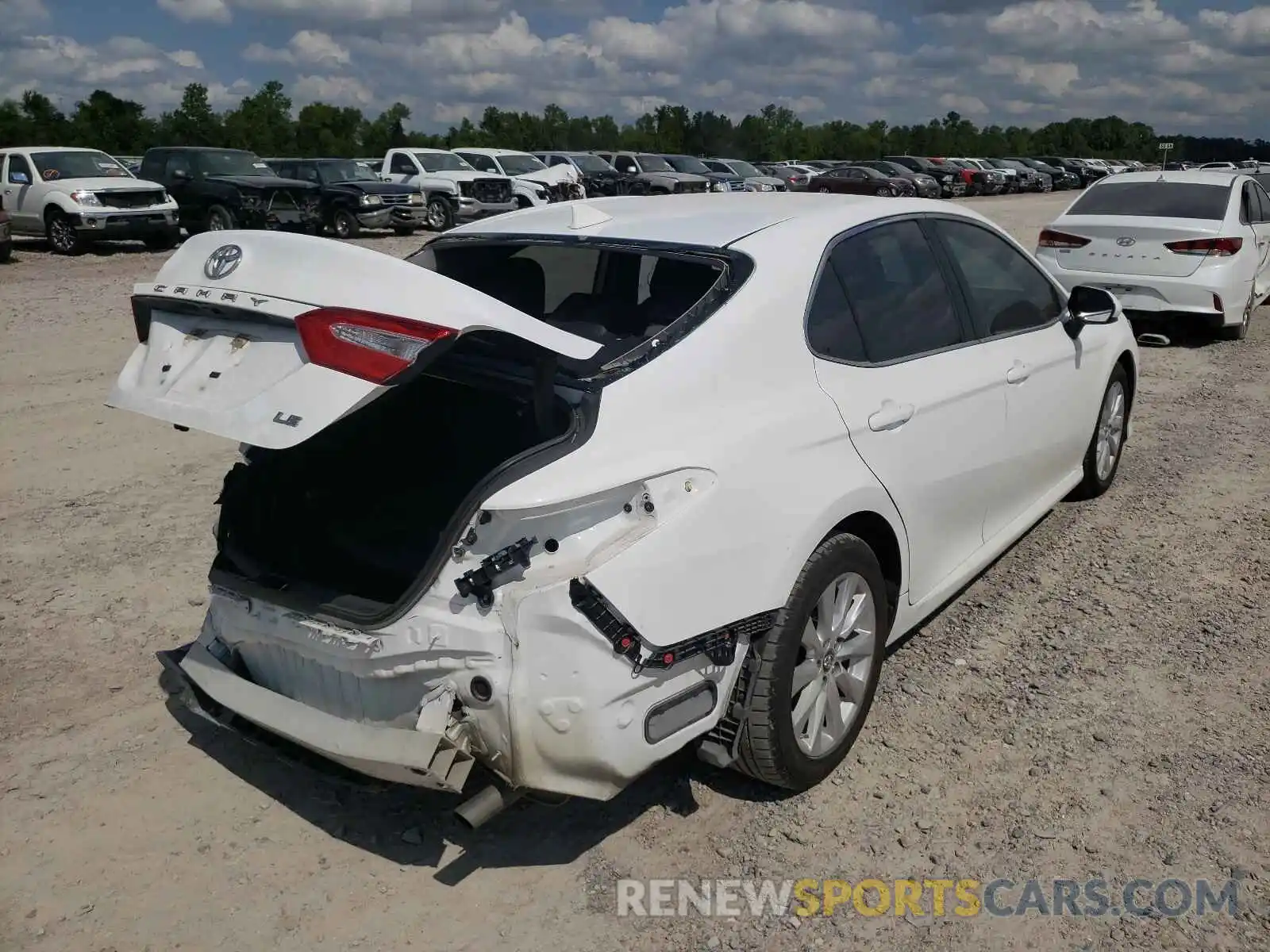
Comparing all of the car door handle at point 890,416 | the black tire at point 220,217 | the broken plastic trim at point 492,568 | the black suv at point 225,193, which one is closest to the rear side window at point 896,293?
the car door handle at point 890,416

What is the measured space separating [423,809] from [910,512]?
6.02 ft

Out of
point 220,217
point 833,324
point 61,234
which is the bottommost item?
point 61,234

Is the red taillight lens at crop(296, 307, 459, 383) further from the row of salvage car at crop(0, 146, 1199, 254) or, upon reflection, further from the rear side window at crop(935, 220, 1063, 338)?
the row of salvage car at crop(0, 146, 1199, 254)

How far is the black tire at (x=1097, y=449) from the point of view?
548cm

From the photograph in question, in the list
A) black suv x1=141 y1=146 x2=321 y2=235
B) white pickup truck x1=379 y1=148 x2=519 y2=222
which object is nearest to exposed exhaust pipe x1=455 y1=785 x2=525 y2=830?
black suv x1=141 y1=146 x2=321 y2=235

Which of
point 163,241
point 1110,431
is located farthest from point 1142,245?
point 163,241

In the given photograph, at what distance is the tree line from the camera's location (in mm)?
62562

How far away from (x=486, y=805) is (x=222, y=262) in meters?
1.58

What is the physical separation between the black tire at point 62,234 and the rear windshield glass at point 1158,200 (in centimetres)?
1597

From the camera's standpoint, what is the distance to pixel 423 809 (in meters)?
3.23

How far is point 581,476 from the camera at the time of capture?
2553 mm

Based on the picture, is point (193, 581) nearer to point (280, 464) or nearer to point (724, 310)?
point (280, 464)

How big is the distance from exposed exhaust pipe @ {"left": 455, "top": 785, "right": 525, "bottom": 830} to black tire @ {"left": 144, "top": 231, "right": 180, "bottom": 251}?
60.6 feet

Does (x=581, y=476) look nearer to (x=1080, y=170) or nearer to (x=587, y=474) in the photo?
(x=587, y=474)
